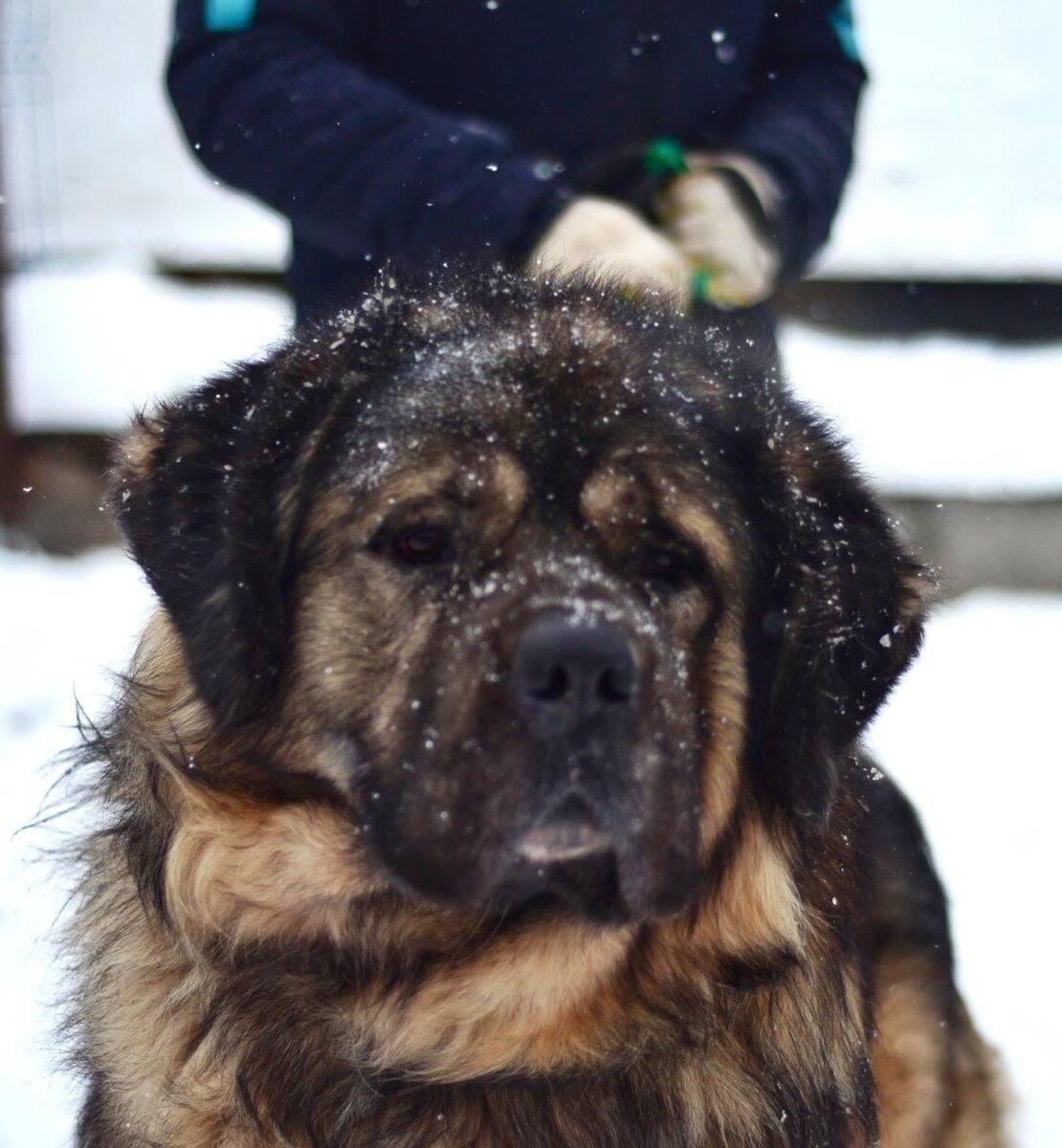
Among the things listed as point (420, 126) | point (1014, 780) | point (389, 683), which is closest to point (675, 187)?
point (420, 126)

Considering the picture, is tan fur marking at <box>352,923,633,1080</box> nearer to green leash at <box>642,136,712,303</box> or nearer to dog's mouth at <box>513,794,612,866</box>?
dog's mouth at <box>513,794,612,866</box>

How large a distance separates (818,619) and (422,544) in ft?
2.27

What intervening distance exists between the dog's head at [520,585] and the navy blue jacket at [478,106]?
1.07 ft

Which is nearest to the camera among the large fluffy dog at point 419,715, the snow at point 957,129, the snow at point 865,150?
the large fluffy dog at point 419,715

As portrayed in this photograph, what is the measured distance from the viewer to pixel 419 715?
1945 millimetres

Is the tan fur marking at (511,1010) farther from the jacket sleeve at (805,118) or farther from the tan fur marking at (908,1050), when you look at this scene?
the jacket sleeve at (805,118)

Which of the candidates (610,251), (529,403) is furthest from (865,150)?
(529,403)

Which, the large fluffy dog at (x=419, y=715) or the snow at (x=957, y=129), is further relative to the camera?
the snow at (x=957, y=129)

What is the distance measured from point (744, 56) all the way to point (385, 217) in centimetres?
98

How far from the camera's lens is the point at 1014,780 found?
4.68 meters

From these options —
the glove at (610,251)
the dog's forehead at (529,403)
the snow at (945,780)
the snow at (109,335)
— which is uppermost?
the glove at (610,251)

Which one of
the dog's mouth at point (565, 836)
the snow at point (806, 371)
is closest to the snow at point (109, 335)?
the snow at point (806, 371)

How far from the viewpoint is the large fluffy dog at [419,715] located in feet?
6.83

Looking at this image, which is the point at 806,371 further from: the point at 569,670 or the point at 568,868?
the point at 569,670
